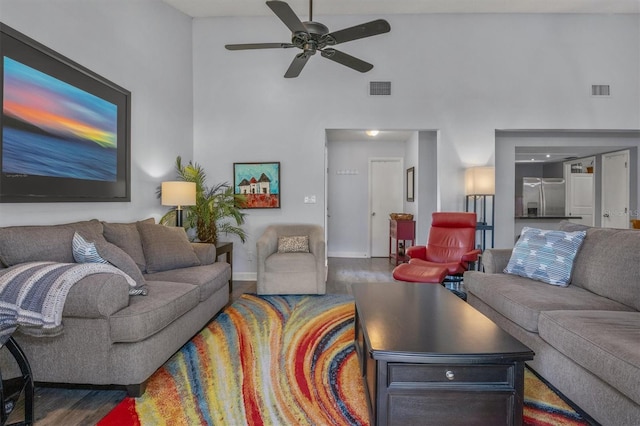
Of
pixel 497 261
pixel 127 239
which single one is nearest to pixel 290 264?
pixel 127 239

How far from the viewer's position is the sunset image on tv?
2264mm

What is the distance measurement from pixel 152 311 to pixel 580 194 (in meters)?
10.2

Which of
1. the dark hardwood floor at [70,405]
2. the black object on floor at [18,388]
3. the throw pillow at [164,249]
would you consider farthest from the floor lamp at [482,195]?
the black object on floor at [18,388]

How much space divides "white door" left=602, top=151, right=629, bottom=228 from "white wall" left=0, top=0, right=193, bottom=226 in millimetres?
7415

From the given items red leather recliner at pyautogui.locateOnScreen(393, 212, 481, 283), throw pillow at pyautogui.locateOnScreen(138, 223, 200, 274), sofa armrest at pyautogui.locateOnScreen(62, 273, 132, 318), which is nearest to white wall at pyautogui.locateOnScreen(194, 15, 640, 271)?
red leather recliner at pyautogui.locateOnScreen(393, 212, 481, 283)

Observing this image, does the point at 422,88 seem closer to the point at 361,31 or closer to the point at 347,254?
the point at 361,31

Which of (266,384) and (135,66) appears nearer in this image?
(266,384)

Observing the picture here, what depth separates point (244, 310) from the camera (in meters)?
3.49

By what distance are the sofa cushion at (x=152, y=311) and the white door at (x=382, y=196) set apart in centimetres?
514

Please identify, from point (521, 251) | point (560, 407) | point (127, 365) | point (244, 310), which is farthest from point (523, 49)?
point (127, 365)

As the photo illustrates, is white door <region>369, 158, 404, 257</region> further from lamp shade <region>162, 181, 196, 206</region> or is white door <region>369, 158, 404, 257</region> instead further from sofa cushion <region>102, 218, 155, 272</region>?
sofa cushion <region>102, 218, 155, 272</region>

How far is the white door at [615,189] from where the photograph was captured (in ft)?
20.5

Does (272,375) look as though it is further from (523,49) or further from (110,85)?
(523,49)

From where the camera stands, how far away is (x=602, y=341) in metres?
1.55
